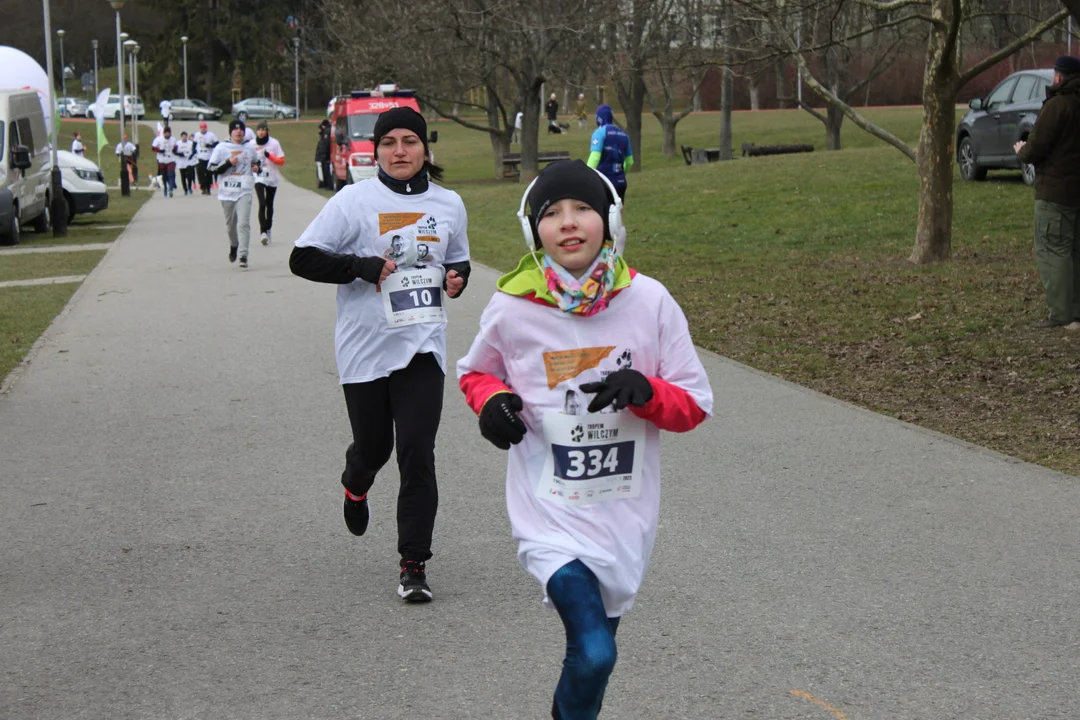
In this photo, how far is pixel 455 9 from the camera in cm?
3322

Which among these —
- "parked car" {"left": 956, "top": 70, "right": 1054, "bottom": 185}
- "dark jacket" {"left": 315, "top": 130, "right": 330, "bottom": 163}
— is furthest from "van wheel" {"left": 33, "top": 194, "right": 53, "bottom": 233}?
"parked car" {"left": 956, "top": 70, "right": 1054, "bottom": 185}

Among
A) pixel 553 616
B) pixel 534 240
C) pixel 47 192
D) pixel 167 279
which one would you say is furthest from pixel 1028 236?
pixel 47 192

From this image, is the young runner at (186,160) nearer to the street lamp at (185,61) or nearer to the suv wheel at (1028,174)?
the suv wheel at (1028,174)

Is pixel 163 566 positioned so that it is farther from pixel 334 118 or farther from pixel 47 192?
pixel 334 118

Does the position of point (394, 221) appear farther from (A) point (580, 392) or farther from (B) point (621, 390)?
(B) point (621, 390)

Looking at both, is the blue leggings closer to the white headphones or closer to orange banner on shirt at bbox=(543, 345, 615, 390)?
orange banner on shirt at bbox=(543, 345, 615, 390)

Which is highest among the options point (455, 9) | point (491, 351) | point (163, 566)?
point (455, 9)

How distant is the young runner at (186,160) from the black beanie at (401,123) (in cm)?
3430

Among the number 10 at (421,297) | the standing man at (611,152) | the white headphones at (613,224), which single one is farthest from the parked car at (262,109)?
the white headphones at (613,224)

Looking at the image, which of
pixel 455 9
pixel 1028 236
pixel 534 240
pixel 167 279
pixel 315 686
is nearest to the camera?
pixel 534 240

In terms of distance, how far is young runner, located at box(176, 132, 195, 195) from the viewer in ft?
128

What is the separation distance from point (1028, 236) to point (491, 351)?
46.6 feet

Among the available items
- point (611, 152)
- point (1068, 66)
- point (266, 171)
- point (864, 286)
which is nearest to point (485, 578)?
point (1068, 66)

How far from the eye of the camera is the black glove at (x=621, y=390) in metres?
3.27
